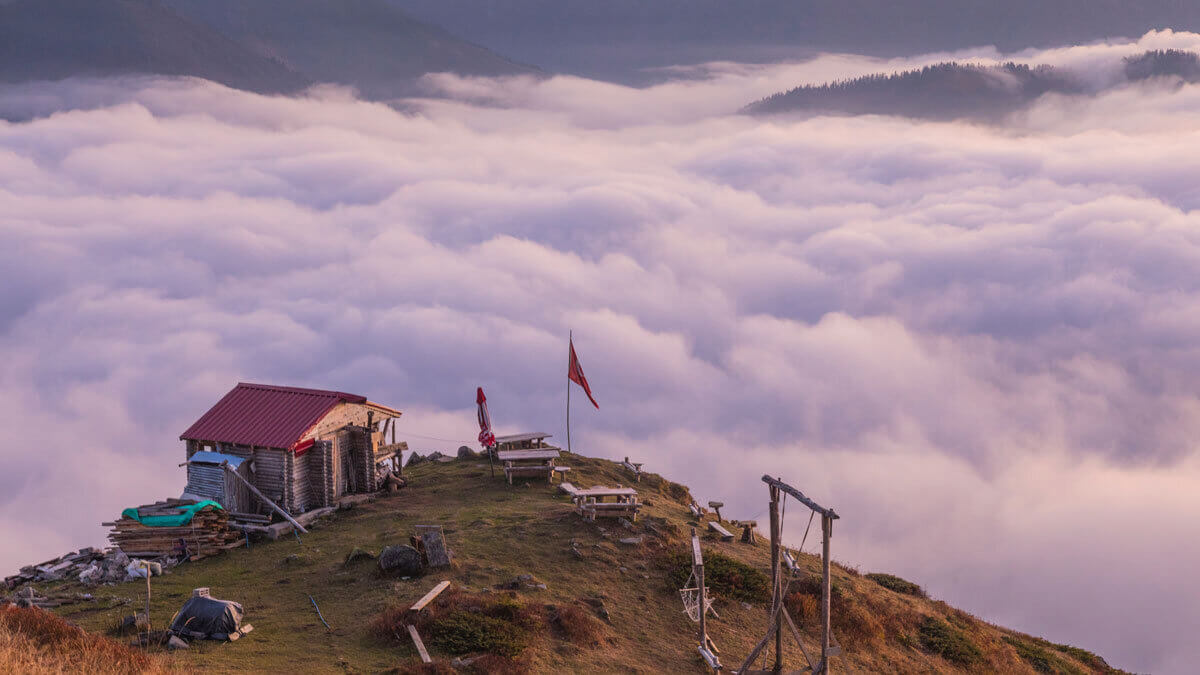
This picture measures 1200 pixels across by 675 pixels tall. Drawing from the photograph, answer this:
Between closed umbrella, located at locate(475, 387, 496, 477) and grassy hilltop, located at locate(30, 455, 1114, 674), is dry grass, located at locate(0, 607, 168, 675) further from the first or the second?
closed umbrella, located at locate(475, 387, 496, 477)

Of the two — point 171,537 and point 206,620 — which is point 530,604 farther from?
point 171,537

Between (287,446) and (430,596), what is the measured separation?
15346 mm

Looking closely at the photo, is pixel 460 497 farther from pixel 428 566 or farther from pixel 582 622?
pixel 582 622

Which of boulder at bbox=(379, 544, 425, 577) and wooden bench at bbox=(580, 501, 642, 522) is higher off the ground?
wooden bench at bbox=(580, 501, 642, 522)

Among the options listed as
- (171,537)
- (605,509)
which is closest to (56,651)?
(171,537)

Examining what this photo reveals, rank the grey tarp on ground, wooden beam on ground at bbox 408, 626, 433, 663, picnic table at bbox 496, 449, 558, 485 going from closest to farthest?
wooden beam on ground at bbox 408, 626, 433, 663 → the grey tarp on ground → picnic table at bbox 496, 449, 558, 485

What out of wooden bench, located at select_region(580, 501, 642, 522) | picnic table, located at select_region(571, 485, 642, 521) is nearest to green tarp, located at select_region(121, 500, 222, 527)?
picnic table, located at select_region(571, 485, 642, 521)

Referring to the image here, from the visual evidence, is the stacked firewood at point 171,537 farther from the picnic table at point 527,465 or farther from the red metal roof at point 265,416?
the picnic table at point 527,465

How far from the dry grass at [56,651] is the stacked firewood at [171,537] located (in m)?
11.8

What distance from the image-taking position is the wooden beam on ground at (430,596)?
2320 cm

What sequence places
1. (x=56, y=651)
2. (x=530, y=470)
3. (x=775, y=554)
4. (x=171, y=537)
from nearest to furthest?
(x=56, y=651) → (x=775, y=554) → (x=171, y=537) → (x=530, y=470)

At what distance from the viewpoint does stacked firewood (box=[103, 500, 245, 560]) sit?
107 feet

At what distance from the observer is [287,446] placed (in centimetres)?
3675

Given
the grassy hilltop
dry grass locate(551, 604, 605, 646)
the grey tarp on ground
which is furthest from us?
dry grass locate(551, 604, 605, 646)
